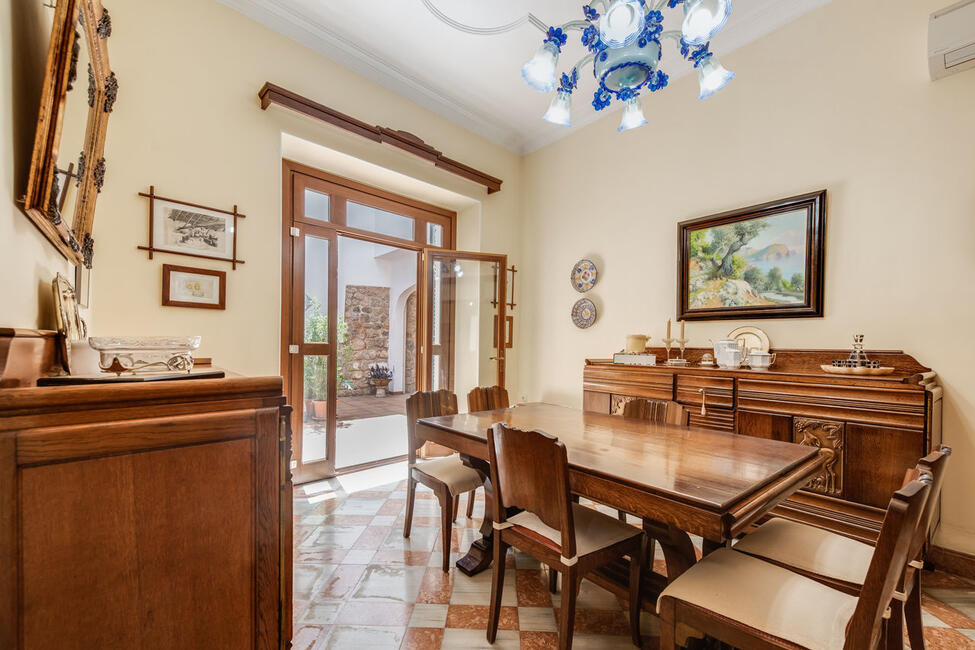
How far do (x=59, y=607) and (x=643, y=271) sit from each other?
3.80 meters

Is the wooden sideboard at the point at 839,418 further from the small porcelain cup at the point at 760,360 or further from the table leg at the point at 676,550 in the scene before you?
the table leg at the point at 676,550

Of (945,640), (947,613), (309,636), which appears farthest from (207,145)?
(947,613)

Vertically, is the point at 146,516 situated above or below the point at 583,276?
below

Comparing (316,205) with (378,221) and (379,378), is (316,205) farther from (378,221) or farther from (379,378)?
(379,378)

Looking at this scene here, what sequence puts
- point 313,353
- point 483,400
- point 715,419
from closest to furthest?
point 715,419
point 483,400
point 313,353

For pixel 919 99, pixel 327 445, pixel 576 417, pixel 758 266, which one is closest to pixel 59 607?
pixel 576 417

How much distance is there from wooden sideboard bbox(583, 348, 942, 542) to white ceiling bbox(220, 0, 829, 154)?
2.39 meters

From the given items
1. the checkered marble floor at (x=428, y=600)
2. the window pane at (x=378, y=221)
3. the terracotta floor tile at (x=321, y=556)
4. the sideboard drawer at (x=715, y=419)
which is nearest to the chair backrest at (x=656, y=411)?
the sideboard drawer at (x=715, y=419)

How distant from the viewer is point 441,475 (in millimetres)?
2240

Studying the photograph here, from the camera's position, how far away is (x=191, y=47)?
253 centimetres

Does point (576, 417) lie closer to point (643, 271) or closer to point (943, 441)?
point (643, 271)

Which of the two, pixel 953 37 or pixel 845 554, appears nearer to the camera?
pixel 845 554

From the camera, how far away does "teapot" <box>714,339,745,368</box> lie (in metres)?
2.70

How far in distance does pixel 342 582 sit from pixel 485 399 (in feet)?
4.43
